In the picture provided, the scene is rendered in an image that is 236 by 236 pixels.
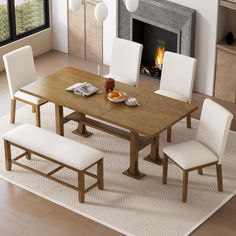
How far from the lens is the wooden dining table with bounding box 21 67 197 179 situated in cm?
733

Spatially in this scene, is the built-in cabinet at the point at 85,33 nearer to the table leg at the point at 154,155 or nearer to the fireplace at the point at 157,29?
the fireplace at the point at 157,29

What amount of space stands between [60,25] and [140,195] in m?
4.09

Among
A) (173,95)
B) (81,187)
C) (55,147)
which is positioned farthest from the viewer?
(173,95)

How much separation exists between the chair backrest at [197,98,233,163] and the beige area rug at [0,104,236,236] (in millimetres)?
462

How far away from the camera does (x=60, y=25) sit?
10.6m

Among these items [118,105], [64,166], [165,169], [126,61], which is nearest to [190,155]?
[165,169]

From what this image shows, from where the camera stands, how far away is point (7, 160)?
7672 millimetres

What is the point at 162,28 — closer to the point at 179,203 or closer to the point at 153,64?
the point at 153,64

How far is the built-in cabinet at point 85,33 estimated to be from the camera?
10148 millimetres

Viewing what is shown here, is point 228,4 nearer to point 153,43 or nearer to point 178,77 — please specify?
point 178,77

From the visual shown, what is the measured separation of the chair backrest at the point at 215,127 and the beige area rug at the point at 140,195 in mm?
462

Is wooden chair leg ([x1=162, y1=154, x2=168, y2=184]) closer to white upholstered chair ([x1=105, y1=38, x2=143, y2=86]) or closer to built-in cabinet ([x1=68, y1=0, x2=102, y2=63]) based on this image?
white upholstered chair ([x1=105, y1=38, x2=143, y2=86])

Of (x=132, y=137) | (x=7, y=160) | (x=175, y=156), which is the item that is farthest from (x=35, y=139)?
(x=175, y=156)

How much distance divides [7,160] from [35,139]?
462 millimetres
